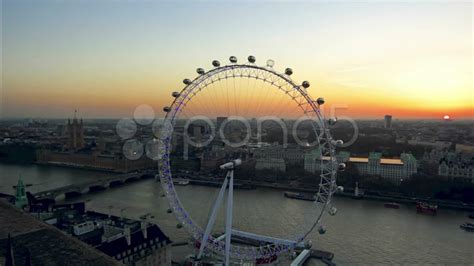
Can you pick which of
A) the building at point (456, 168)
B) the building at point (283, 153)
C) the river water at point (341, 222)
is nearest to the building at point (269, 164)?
the building at point (283, 153)

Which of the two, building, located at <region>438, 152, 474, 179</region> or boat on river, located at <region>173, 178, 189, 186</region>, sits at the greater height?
building, located at <region>438, 152, 474, 179</region>

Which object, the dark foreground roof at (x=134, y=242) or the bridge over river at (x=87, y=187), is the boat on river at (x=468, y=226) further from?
the bridge over river at (x=87, y=187)

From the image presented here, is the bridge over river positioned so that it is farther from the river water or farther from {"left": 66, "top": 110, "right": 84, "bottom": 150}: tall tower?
{"left": 66, "top": 110, "right": 84, "bottom": 150}: tall tower

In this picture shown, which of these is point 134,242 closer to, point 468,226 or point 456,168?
point 468,226

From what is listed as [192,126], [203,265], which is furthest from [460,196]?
[192,126]

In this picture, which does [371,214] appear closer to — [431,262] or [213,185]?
[431,262]

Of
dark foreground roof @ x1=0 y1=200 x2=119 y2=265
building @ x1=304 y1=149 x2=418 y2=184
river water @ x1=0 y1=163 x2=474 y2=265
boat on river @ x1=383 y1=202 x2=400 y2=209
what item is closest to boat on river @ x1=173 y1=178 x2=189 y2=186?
river water @ x1=0 y1=163 x2=474 y2=265
